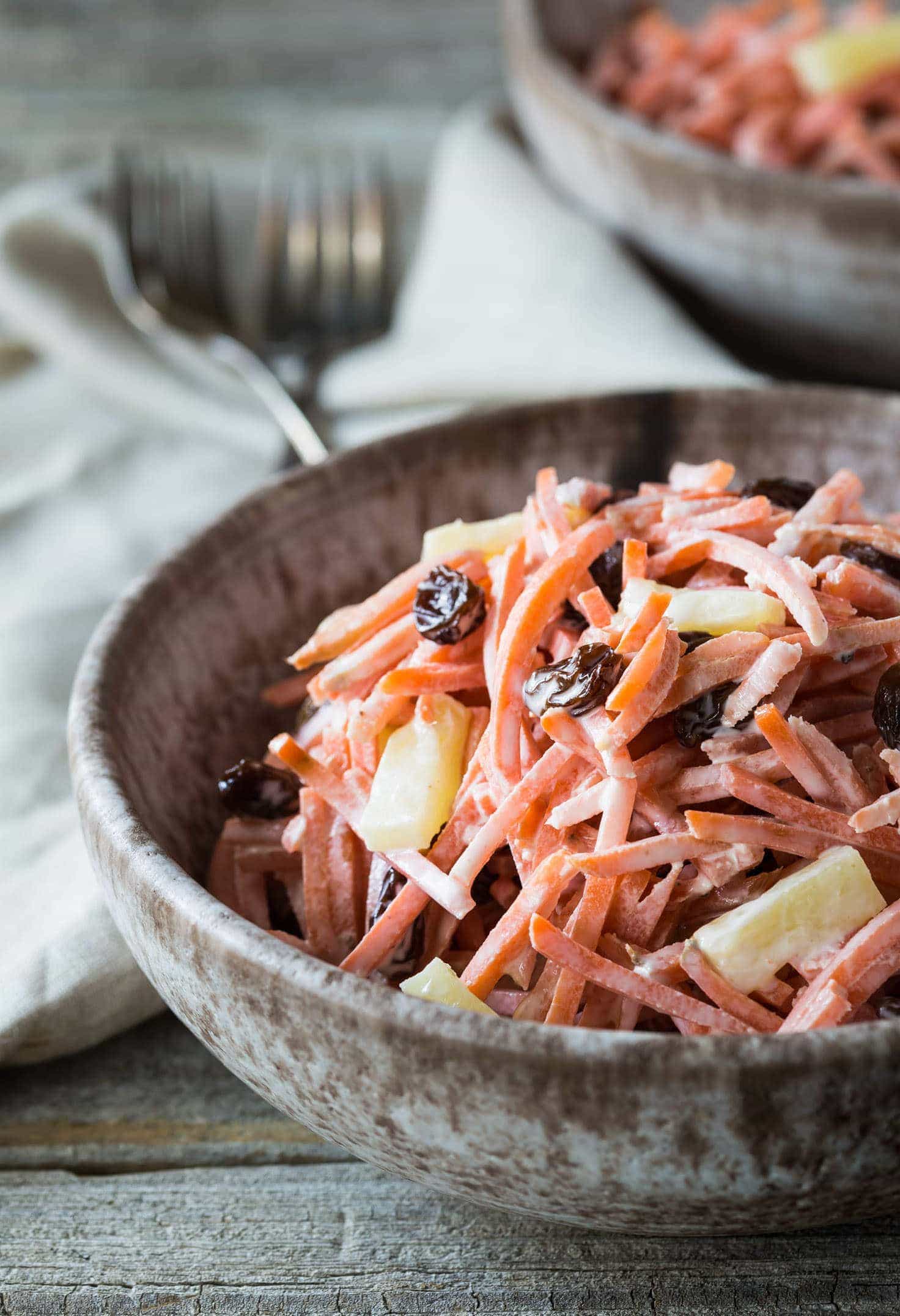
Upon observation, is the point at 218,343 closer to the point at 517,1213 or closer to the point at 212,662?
the point at 212,662

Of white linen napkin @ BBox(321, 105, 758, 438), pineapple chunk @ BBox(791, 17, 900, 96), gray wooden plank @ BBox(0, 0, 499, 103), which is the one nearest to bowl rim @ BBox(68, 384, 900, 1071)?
white linen napkin @ BBox(321, 105, 758, 438)

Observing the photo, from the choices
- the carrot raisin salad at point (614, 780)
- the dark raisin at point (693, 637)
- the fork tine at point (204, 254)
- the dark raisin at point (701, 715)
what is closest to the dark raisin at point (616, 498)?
the carrot raisin salad at point (614, 780)

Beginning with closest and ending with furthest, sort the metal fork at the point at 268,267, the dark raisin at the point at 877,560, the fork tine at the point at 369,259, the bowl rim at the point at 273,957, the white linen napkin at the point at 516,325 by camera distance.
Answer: the bowl rim at the point at 273,957 → the dark raisin at the point at 877,560 → the white linen napkin at the point at 516,325 → the metal fork at the point at 268,267 → the fork tine at the point at 369,259

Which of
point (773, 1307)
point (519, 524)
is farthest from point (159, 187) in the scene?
point (773, 1307)

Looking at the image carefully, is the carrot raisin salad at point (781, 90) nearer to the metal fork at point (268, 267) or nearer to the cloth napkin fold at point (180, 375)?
the cloth napkin fold at point (180, 375)

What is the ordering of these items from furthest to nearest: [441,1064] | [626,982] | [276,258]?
[276,258], [626,982], [441,1064]

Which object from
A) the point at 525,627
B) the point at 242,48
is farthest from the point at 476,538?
the point at 242,48

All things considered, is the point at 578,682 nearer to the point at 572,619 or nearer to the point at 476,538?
the point at 572,619
